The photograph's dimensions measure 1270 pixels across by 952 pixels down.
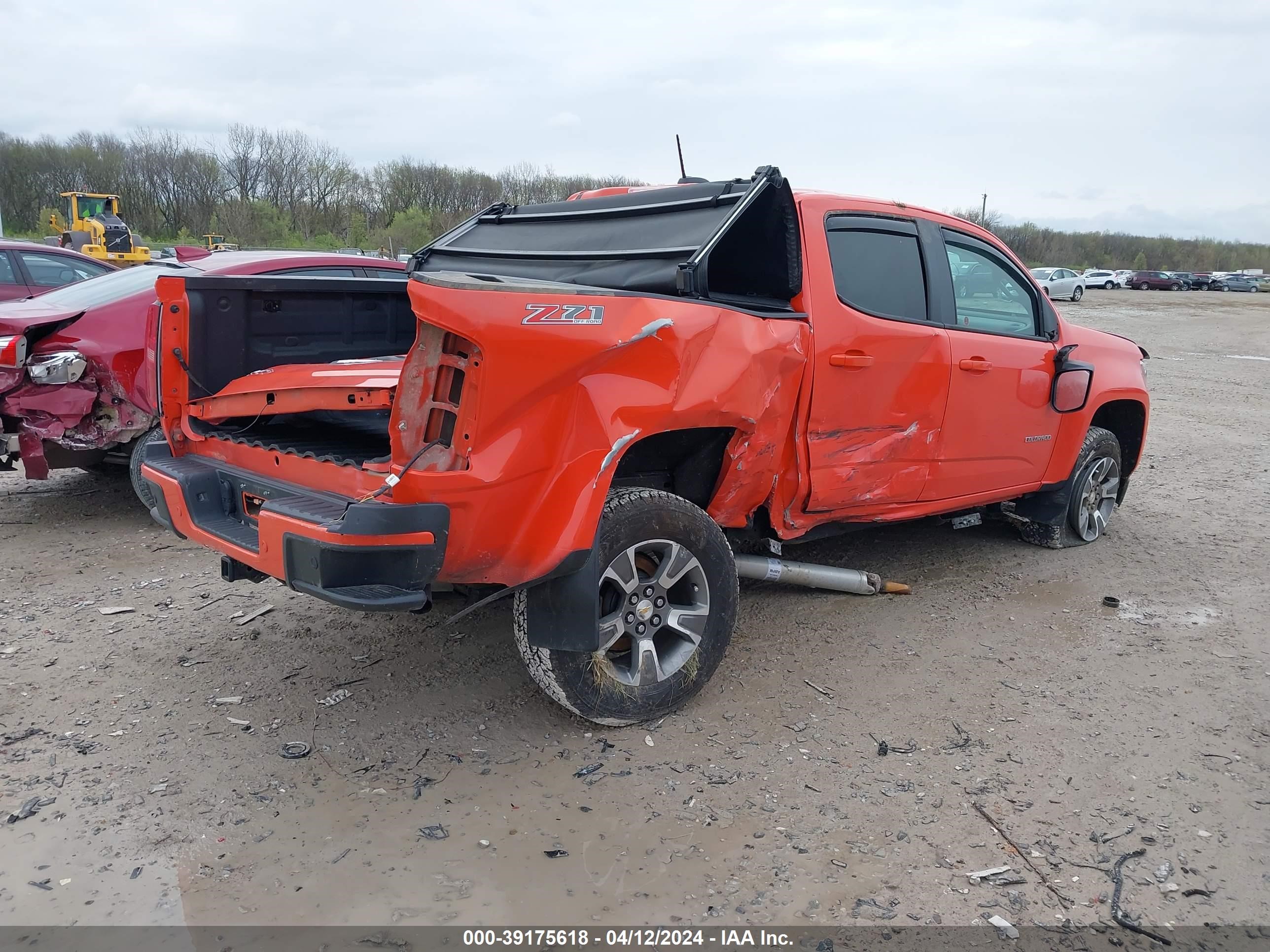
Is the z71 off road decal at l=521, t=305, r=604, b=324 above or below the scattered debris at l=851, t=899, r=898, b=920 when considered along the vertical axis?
above

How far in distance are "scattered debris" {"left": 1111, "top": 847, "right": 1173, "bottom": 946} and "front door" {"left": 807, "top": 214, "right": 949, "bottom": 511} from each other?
178 centimetres

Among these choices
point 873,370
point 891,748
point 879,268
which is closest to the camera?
point 891,748

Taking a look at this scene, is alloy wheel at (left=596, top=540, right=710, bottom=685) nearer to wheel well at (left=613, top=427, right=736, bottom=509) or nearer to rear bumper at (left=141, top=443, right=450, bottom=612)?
wheel well at (left=613, top=427, right=736, bottom=509)

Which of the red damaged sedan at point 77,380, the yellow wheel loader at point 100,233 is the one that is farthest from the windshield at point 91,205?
the red damaged sedan at point 77,380

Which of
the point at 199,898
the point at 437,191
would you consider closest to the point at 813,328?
the point at 199,898

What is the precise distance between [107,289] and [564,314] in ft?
15.1

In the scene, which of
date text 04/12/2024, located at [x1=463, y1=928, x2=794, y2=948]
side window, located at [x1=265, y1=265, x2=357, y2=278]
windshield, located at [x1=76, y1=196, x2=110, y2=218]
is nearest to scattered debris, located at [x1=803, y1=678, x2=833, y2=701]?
date text 04/12/2024, located at [x1=463, y1=928, x2=794, y2=948]

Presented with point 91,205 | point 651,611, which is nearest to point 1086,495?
point 651,611

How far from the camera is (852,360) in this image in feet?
13.1

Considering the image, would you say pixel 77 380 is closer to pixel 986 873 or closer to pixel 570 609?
pixel 570 609

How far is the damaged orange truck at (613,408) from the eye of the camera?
2898 mm

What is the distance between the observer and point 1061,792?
3.16 m

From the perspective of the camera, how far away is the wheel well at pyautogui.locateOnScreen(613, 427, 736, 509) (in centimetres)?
358

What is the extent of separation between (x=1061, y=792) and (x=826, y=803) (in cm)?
80
